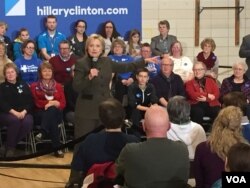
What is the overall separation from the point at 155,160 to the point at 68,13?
20.4 feet

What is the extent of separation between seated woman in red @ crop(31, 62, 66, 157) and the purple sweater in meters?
3.53

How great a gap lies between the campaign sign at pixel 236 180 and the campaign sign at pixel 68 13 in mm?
6727

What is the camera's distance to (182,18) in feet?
33.3

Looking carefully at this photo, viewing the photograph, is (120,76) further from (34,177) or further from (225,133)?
(225,133)

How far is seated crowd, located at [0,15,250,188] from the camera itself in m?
3.29

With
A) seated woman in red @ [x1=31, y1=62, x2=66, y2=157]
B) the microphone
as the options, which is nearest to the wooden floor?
seated woman in red @ [x1=31, y1=62, x2=66, y2=157]

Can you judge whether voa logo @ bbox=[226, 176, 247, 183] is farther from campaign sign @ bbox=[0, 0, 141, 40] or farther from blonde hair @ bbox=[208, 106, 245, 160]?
campaign sign @ bbox=[0, 0, 141, 40]

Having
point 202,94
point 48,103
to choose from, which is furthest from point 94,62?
point 202,94

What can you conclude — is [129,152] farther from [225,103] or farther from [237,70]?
[237,70]

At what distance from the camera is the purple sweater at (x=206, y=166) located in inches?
141

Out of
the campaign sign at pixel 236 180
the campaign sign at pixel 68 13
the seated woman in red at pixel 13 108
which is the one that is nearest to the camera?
the campaign sign at pixel 236 180

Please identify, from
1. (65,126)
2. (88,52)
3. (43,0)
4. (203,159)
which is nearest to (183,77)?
(65,126)

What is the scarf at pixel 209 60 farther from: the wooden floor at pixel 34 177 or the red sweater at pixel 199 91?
the wooden floor at pixel 34 177

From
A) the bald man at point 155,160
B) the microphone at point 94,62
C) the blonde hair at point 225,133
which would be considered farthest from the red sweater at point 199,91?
the bald man at point 155,160
